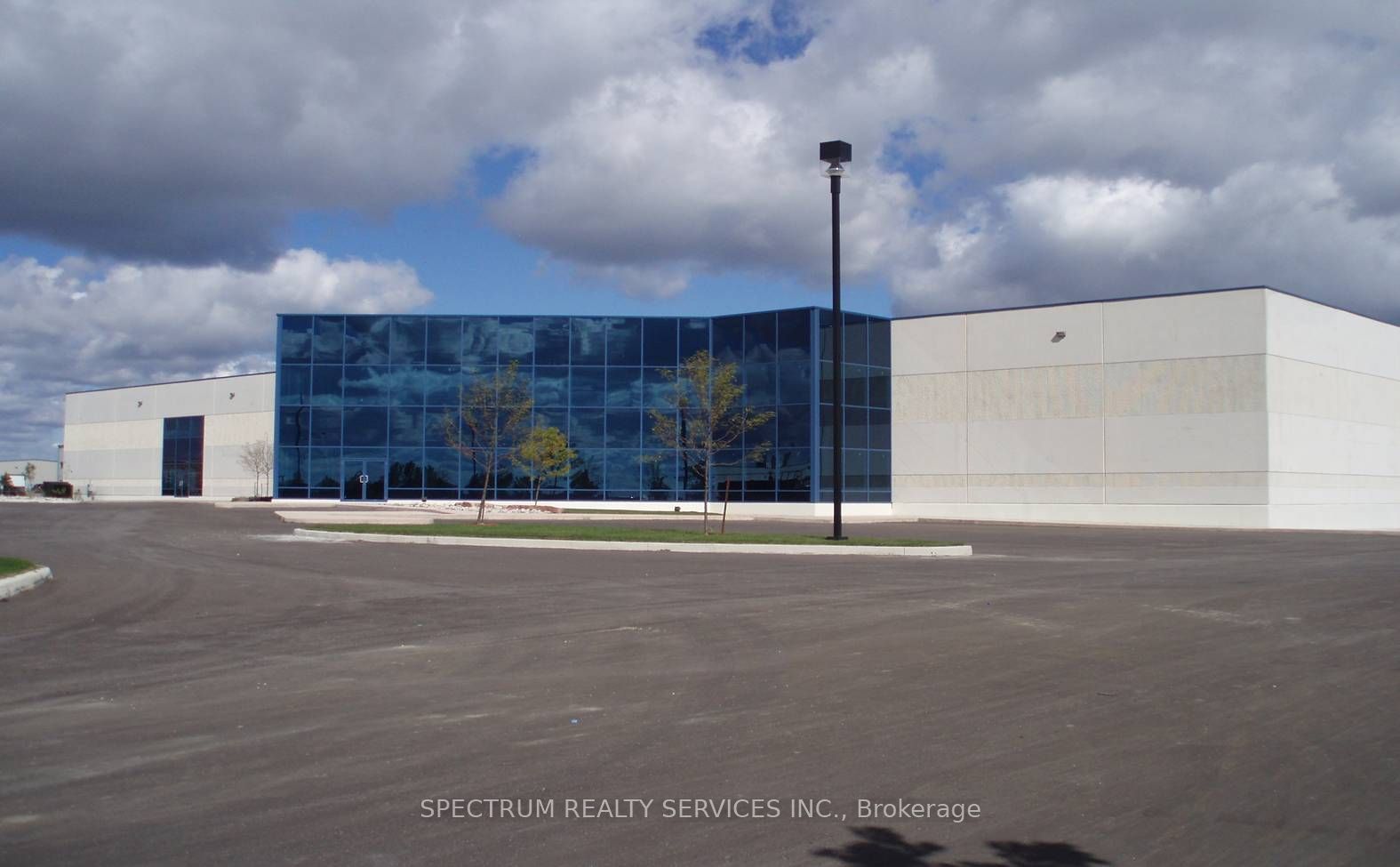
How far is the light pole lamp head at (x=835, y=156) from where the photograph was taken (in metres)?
26.1

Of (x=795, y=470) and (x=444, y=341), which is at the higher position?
(x=444, y=341)

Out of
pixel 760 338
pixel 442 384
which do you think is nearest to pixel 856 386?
pixel 760 338

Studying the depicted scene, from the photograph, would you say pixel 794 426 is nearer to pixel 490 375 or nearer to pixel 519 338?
pixel 519 338

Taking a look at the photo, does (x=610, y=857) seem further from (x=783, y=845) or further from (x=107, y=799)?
(x=107, y=799)

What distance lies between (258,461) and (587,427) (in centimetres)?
2608

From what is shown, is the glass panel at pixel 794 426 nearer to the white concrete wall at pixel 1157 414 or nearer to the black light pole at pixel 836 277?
the white concrete wall at pixel 1157 414

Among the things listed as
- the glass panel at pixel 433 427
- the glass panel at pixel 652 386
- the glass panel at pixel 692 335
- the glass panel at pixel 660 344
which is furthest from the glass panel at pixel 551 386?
the glass panel at pixel 692 335

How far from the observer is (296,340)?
5759cm

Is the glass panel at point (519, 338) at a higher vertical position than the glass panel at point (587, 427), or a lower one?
higher

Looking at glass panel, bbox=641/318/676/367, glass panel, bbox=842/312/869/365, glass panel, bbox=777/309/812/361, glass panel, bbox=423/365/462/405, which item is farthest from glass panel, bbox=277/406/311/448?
glass panel, bbox=842/312/869/365

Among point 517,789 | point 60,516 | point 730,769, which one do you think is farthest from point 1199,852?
point 60,516

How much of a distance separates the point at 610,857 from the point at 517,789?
123cm

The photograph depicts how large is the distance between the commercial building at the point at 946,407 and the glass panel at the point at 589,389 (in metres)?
0.10

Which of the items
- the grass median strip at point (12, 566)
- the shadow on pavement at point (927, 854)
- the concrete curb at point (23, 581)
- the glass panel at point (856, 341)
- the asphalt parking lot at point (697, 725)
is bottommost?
the shadow on pavement at point (927, 854)
